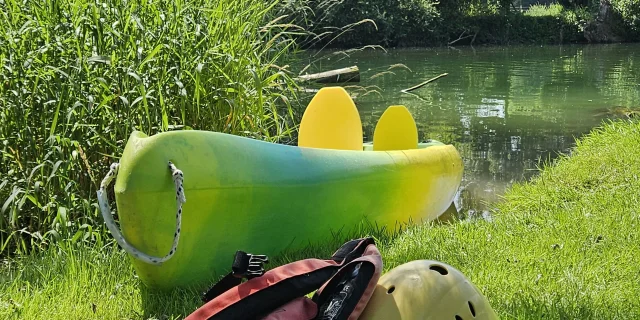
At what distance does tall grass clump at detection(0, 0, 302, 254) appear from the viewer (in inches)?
121

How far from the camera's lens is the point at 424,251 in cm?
293

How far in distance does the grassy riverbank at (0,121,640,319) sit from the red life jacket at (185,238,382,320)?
0.68m

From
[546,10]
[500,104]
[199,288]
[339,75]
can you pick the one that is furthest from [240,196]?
[546,10]

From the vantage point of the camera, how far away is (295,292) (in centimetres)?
174

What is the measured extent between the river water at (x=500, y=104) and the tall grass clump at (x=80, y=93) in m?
1.34

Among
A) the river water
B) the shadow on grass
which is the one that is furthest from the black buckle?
the river water

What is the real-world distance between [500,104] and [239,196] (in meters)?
7.65

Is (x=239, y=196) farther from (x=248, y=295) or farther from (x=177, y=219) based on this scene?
(x=248, y=295)

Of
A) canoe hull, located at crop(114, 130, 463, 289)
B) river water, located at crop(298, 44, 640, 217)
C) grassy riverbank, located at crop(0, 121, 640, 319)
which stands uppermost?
canoe hull, located at crop(114, 130, 463, 289)

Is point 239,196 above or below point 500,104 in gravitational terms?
above

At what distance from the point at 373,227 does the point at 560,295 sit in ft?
3.79

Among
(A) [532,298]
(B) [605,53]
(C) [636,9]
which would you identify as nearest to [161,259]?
(A) [532,298]

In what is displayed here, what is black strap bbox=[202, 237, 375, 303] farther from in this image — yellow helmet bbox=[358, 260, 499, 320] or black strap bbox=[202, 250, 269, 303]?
yellow helmet bbox=[358, 260, 499, 320]

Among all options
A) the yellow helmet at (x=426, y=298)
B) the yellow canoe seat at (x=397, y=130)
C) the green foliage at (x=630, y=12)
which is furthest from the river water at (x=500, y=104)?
the green foliage at (x=630, y=12)
